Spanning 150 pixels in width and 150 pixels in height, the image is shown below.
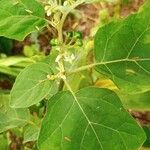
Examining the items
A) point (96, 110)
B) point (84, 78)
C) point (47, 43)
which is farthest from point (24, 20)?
point (47, 43)

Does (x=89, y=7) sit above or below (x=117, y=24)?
below

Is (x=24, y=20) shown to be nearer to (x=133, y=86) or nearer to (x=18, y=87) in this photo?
(x=18, y=87)

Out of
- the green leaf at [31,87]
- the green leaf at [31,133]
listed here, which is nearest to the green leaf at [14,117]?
the green leaf at [31,133]

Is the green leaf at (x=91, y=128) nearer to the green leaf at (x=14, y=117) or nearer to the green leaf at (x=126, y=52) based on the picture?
the green leaf at (x=126, y=52)

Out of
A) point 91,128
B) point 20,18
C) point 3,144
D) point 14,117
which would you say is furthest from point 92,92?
point 3,144

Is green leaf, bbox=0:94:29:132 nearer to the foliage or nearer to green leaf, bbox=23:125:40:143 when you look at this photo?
green leaf, bbox=23:125:40:143

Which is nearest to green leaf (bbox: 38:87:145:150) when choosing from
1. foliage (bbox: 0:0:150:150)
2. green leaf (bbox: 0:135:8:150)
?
foliage (bbox: 0:0:150:150)
